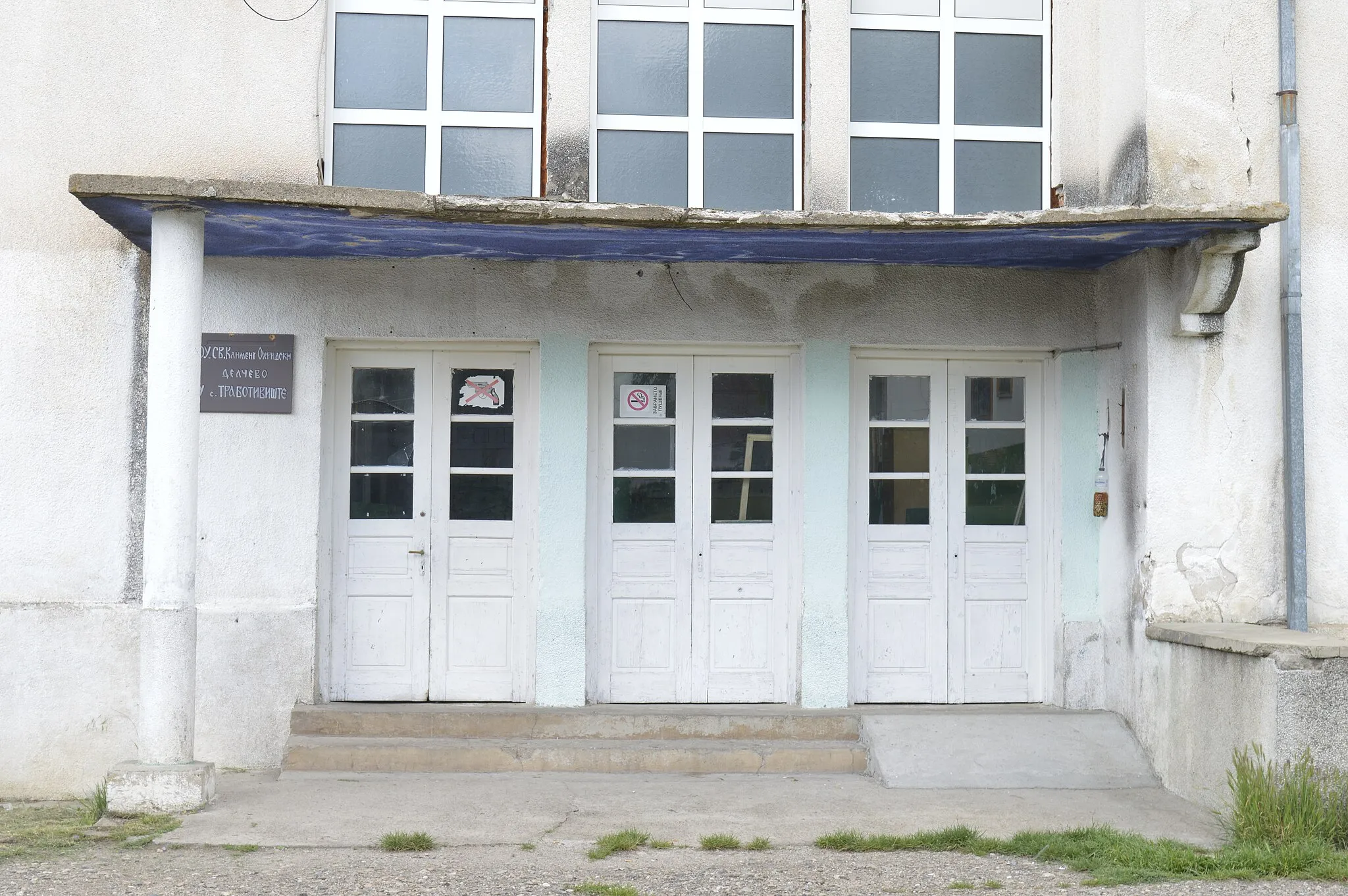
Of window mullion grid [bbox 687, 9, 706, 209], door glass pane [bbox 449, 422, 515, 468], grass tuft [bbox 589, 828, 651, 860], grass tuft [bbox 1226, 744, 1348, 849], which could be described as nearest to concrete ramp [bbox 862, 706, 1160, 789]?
grass tuft [bbox 1226, 744, 1348, 849]

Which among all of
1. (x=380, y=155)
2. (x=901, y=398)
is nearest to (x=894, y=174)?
(x=901, y=398)

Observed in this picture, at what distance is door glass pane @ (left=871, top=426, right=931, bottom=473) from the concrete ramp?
4.96ft

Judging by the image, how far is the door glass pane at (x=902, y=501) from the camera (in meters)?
7.88

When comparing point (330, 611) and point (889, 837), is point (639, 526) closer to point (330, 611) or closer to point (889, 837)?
point (330, 611)

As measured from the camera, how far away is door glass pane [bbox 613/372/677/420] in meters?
7.79

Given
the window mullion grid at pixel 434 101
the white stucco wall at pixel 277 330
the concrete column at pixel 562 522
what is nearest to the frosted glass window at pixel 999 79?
the white stucco wall at pixel 277 330

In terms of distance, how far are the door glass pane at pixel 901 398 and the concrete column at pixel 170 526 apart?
13.3ft

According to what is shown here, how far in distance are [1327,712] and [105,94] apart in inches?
285

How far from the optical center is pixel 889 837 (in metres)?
5.82

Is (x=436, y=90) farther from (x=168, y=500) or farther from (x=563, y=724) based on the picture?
(x=563, y=724)

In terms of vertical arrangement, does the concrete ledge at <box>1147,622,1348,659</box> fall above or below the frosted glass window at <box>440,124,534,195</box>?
below

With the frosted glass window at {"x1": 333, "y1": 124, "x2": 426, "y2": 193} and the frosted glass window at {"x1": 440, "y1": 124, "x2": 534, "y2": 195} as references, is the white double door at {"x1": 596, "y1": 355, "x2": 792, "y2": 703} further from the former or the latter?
the frosted glass window at {"x1": 333, "y1": 124, "x2": 426, "y2": 193}

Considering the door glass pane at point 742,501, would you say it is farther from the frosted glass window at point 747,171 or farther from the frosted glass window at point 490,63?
the frosted glass window at point 490,63

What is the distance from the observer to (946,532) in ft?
25.8
